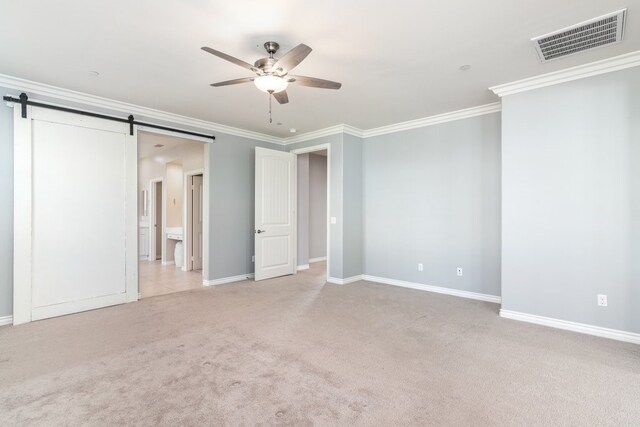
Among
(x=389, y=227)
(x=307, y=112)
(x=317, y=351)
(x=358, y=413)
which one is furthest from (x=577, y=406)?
(x=307, y=112)

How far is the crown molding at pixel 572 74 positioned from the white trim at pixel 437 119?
2.04 feet

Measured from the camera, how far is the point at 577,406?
78.7 inches

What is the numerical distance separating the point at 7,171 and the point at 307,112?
351 cm

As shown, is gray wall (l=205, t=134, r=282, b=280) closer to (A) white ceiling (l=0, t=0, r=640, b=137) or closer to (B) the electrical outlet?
(A) white ceiling (l=0, t=0, r=640, b=137)

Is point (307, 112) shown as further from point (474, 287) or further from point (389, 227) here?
point (474, 287)

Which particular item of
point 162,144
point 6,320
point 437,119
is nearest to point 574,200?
point 437,119

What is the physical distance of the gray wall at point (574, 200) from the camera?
303 centimetres

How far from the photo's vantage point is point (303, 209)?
696cm

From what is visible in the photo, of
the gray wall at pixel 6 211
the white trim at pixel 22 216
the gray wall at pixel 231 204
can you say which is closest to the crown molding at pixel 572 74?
the gray wall at pixel 231 204

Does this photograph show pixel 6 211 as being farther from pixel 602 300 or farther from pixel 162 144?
pixel 602 300

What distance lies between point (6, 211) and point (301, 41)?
3.57m

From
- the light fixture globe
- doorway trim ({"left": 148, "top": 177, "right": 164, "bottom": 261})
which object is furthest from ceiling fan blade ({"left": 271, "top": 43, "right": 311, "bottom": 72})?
doorway trim ({"left": 148, "top": 177, "right": 164, "bottom": 261})

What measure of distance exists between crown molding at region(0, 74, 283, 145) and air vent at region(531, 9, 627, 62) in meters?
4.33

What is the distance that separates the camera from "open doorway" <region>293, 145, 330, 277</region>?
680 centimetres
